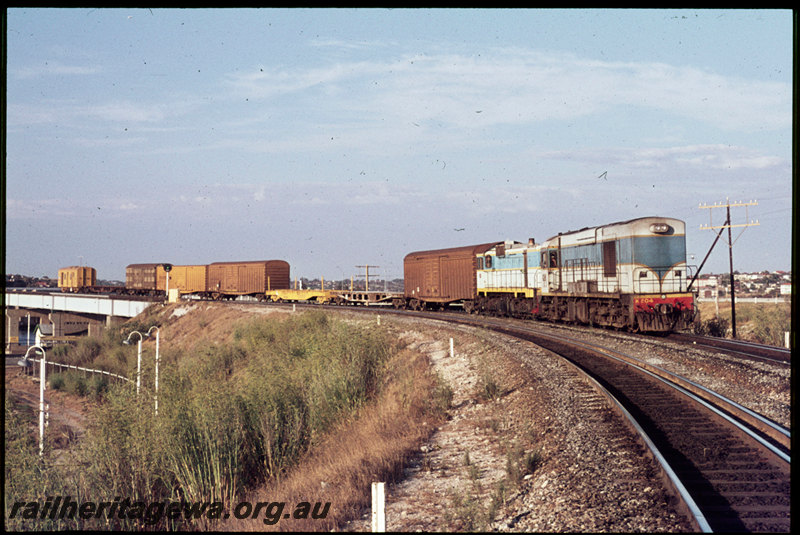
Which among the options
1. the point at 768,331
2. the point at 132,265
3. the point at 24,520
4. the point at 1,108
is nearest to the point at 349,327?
the point at 24,520

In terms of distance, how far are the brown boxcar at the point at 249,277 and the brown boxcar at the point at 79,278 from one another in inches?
1236

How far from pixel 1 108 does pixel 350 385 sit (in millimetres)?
12312

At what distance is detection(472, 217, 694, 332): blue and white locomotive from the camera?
877 inches

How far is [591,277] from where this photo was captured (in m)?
25.3

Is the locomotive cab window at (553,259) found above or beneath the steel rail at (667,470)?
above

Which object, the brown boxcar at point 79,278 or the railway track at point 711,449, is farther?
the brown boxcar at point 79,278

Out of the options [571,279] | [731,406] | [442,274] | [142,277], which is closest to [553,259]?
[571,279]

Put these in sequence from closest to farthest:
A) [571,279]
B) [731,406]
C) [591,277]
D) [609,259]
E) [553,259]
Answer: [731,406]
[609,259]
[591,277]
[571,279]
[553,259]

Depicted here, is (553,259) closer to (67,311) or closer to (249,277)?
(249,277)

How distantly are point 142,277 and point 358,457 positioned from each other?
69.7 meters

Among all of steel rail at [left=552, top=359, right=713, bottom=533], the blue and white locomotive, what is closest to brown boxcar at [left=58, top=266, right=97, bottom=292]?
the blue and white locomotive

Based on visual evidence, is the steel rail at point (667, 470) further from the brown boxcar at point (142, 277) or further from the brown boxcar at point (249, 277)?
the brown boxcar at point (142, 277)

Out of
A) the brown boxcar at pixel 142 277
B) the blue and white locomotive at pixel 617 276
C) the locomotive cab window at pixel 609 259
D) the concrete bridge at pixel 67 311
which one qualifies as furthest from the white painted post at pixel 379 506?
the brown boxcar at pixel 142 277

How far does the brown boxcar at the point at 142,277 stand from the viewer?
234 feet
